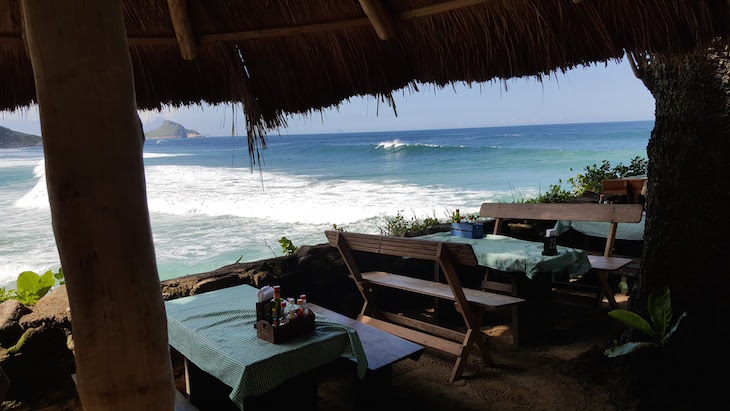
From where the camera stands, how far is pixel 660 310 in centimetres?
299

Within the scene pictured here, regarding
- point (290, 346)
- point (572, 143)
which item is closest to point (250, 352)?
point (290, 346)

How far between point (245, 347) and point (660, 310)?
7.98 feet

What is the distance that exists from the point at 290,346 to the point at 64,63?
5.49 feet

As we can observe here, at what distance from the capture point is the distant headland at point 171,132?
7365 centimetres

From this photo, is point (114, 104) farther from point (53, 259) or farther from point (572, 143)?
point (572, 143)

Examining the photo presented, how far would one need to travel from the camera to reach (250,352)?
7.74 ft

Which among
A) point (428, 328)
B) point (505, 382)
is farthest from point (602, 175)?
point (505, 382)

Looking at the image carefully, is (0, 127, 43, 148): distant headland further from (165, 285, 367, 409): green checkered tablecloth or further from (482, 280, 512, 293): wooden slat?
(165, 285, 367, 409): green checkered tablecloth

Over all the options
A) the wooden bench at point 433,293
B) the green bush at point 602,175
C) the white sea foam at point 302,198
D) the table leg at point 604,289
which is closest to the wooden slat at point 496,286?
the wooden bench at point 433,293

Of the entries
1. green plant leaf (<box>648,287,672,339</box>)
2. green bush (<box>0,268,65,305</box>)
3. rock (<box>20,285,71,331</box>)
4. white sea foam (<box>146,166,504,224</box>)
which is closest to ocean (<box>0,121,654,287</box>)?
white sea foam (<box>146,166,504,224</box>)

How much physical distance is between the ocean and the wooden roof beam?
1901mm

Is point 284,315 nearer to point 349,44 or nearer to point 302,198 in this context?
point 349,44

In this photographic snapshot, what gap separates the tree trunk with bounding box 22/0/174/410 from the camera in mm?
1133

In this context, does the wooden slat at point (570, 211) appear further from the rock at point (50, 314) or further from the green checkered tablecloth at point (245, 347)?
the rock at point (50, 314)
